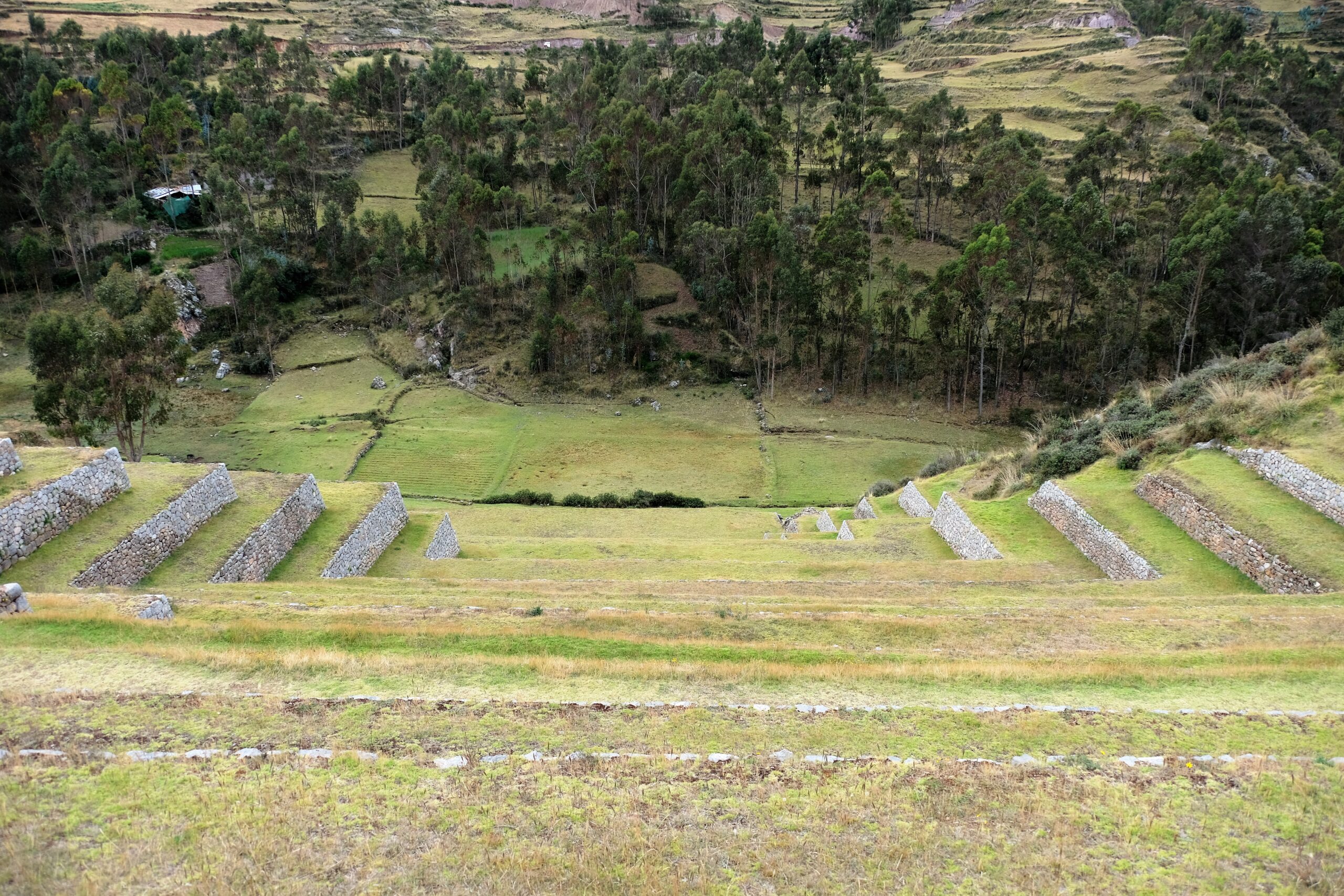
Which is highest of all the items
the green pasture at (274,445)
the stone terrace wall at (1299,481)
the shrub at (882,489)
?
the stone terrace wall at (1299,481)

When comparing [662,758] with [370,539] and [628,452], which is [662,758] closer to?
[370,539]

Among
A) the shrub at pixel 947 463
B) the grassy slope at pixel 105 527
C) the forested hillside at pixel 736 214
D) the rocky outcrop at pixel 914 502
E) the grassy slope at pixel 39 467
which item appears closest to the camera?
the grassy slope at pixel 105 527

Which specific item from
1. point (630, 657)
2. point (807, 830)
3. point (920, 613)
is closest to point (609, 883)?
point (807, 830)

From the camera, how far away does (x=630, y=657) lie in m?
14.8

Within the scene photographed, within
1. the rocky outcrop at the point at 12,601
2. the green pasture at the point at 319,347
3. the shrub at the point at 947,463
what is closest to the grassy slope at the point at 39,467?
the rocky outcrop at the point at 12,601

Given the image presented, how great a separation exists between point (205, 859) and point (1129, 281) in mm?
61093

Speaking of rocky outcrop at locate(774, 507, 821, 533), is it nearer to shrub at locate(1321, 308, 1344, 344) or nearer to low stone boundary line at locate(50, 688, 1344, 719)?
shrub at locate(1321, 308, 1344, 344)

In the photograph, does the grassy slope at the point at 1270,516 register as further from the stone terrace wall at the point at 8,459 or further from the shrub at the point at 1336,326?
the stone terrace wall at the point at 8,459

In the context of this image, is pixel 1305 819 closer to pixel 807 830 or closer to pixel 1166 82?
pixel 807 830

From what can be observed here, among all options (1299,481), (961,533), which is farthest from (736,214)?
(1299,481)

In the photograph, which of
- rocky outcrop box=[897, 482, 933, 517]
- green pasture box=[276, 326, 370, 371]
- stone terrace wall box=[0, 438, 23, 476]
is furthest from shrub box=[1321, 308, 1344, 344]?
→ green pasture box=[276, 326, 370, 371]

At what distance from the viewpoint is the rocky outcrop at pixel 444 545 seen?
27750mm

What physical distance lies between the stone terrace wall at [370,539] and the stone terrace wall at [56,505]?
21.0 ft

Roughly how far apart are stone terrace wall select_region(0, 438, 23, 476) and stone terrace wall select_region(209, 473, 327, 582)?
6.02m
